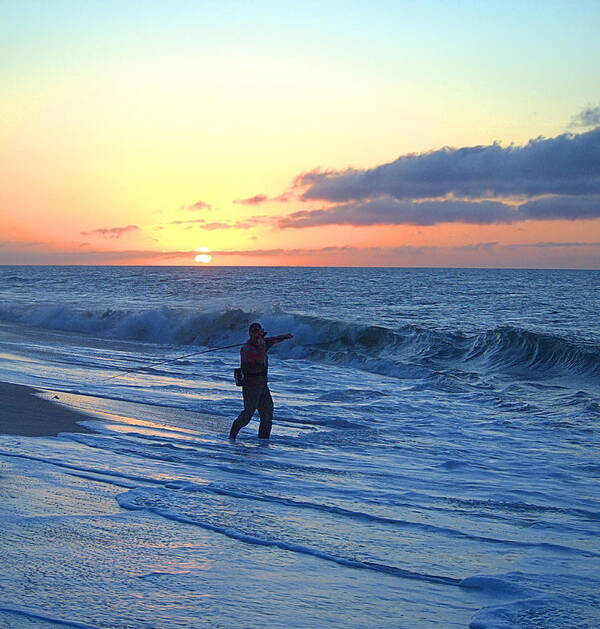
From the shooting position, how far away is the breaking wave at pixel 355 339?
2006 centimetres

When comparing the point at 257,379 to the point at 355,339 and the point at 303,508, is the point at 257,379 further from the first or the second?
the point at 355,339

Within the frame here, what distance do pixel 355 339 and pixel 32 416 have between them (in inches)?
682

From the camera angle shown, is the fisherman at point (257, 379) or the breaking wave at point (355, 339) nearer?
the fisherman at point (257, 379)

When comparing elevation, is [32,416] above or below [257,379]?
below

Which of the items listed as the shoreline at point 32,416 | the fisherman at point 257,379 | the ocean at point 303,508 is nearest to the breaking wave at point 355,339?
the ocean at point 303,508

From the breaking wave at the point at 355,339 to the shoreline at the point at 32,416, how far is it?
1018 centimetres

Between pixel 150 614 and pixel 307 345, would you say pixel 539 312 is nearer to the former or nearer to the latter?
pixel 307 345

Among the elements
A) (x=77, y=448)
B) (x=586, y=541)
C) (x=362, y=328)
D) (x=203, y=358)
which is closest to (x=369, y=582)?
(x=586, y=541)

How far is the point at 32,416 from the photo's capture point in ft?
30.0

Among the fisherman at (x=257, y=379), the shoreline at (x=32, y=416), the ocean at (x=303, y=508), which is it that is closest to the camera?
the ocean at (x=303, y=508)

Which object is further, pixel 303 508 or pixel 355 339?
pixel 355 339

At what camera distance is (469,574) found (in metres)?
4.57

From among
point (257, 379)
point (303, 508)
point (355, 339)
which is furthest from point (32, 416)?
point (355, 339)

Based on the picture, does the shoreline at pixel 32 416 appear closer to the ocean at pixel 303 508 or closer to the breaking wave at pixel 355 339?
the ocean at pixel 303 508
